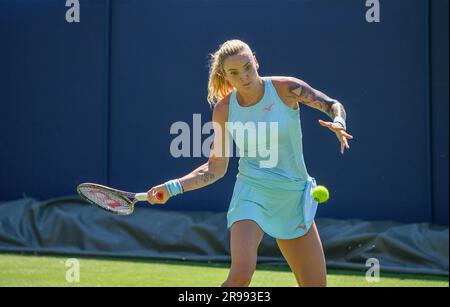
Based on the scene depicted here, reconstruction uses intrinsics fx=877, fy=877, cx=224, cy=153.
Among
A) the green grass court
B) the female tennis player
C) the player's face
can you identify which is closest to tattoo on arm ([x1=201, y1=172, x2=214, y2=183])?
the female tennis player

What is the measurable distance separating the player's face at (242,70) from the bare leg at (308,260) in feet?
2.78

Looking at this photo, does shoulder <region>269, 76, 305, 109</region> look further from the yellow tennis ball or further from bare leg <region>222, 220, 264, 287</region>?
bare leg <region>222, 220, 264, 287</region>

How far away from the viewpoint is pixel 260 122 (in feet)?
15.2

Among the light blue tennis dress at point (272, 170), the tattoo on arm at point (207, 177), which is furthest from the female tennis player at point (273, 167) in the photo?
the tattoo on arm at point (207, 177)

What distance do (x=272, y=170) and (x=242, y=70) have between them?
21.7 inches

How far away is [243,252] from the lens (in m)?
4.34

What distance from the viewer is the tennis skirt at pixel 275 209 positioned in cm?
456

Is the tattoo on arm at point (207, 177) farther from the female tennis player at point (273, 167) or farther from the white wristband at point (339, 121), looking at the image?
the white wristband at point (339, 121)

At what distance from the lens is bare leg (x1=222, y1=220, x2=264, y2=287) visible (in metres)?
4.29

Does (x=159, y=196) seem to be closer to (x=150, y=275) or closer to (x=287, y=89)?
(x=287, y=89)

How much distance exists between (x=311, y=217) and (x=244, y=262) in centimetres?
52

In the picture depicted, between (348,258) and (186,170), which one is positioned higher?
(186,170)
